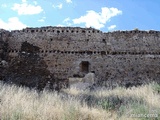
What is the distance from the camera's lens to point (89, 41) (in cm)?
1429

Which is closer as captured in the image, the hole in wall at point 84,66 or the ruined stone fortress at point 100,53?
the ruined stone fortress at point 100,53

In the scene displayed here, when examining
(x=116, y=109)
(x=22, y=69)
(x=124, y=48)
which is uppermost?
(x=124, y=48)

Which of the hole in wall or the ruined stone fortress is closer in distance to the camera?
the ruined stone fortress

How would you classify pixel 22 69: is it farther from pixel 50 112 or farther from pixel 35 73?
pixel 50 112

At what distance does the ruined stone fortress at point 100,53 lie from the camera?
45.5 ft

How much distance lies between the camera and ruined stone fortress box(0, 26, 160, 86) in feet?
45.5

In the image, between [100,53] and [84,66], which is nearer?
[100,53]

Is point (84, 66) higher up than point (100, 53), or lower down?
lower down

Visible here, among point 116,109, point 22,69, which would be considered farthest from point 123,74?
point 116,109

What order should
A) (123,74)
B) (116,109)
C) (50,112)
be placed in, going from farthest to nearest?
(123,74) → (116,109) → (50,112)

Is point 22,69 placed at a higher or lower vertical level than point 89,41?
lower

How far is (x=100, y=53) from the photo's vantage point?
1419 centimetres

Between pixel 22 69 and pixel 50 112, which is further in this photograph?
pixel 22 69

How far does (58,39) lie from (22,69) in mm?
2300
